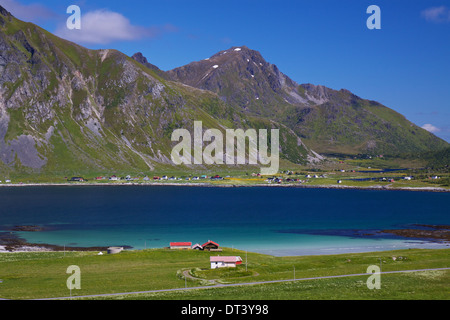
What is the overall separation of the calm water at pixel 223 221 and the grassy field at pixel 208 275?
15.4m

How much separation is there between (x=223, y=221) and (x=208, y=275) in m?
75.1

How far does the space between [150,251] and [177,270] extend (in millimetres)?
17525

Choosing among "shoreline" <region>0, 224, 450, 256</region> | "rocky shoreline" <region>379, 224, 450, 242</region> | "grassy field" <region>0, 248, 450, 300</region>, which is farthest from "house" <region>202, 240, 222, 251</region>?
"rocky shoreline" <region>379, 224, 450, 242</region>

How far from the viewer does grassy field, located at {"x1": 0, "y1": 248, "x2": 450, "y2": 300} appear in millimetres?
48906

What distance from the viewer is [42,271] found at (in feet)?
222

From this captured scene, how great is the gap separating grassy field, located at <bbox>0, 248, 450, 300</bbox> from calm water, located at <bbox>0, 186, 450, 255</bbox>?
15387 millimetres

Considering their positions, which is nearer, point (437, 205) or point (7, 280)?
point (7, 280)

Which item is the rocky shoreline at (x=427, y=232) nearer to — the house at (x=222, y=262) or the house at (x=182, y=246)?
the house at (x=182, y=246)

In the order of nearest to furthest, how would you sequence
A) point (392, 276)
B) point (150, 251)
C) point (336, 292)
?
point (336, 292) → point (392, 276) → point (150, 251)

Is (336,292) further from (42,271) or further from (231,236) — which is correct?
(231,236)

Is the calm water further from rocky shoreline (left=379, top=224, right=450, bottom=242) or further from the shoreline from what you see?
rocky shoreline (left=379, top=224, right=450, bottom=242)
